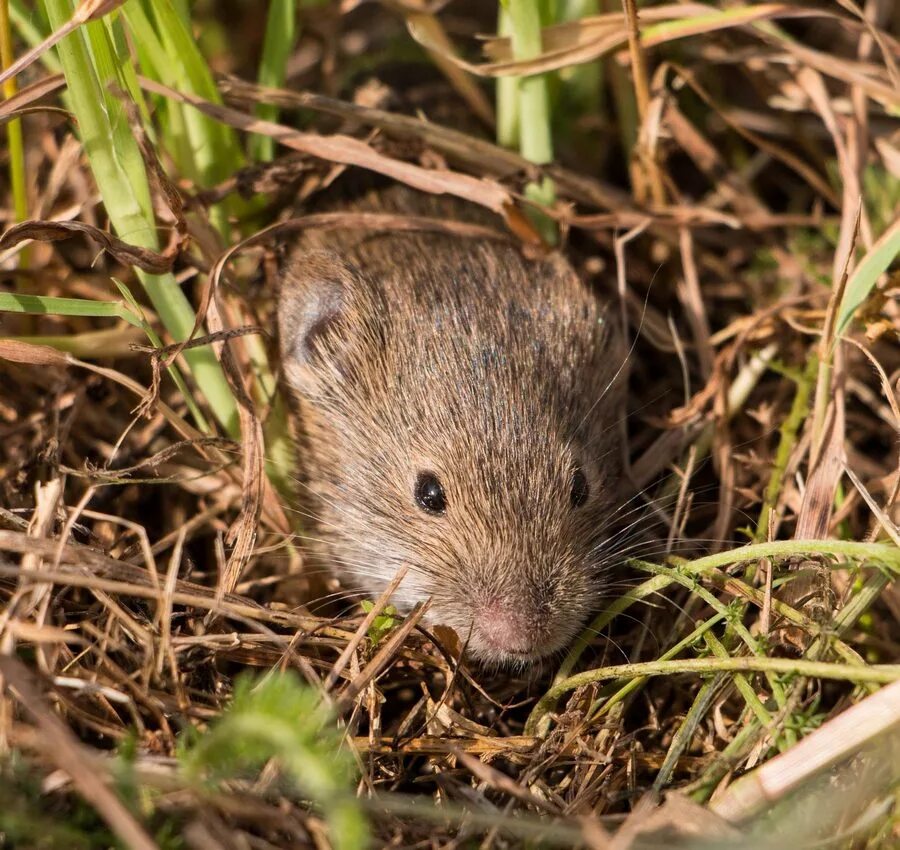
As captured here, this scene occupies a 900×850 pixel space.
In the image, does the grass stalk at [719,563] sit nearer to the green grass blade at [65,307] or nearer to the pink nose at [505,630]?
the pink nose at [505,630]

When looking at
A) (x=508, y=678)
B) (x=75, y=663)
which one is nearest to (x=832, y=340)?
(x=508, y=678)

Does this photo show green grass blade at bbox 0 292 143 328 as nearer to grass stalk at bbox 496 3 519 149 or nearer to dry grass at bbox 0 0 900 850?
dry grass at bbox 0 0 900 850

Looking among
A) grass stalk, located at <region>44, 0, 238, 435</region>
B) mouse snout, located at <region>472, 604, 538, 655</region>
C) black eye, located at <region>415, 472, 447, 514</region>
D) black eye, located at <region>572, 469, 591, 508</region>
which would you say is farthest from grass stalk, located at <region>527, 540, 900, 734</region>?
grass stalk, located at <region>44, 0, 238, 435</region>

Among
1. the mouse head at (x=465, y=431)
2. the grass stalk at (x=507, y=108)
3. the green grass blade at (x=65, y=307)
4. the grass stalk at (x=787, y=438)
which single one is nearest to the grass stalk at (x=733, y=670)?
the mouse head at (x=465, y=431)

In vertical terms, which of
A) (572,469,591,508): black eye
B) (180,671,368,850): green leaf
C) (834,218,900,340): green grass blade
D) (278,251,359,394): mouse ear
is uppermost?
(278,251,359,394): mouse ear

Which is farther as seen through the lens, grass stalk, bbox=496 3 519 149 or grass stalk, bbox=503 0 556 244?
grass stalk, bbox=496 3 519 149

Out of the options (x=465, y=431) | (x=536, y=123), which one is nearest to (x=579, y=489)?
(x=465, y=431)

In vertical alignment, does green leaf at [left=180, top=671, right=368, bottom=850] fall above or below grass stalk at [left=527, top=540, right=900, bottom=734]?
above

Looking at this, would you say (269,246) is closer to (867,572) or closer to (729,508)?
(729,508)
